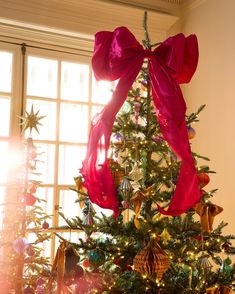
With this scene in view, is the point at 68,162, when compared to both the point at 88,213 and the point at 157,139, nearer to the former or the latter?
the point at 88,213

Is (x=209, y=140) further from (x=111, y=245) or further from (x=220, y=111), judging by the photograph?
(x=111, y=245)

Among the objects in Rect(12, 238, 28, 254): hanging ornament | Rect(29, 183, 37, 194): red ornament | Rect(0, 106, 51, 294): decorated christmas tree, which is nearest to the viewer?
Rect(12, 238, 28, 254): hanging ornament

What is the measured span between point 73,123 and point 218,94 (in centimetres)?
111

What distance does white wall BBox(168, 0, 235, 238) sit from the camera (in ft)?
8.20

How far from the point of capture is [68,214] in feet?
9.45

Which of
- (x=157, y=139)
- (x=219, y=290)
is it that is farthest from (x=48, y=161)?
(x=219, y=290)

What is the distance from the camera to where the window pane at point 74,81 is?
292 centimetres

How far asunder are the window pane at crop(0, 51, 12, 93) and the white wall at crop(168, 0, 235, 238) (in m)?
1.38

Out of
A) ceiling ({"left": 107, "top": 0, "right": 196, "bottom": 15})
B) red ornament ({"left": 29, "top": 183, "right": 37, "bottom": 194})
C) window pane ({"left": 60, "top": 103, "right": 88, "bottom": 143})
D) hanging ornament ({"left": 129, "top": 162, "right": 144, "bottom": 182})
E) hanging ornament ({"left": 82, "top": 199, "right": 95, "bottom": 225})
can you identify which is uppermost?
ceiling ({"left": 107, "top": 0, "right": 196, "bottom": 15})

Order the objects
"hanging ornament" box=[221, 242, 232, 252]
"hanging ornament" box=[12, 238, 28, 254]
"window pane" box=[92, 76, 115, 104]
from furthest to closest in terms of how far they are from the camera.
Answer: "window pane" box=[92, 76, 115, 104], "hanging ornament" box=[12, 238, 28, 254], "hanging ornament" box=[221, 242, 232, 252]

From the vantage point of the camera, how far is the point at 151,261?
152 centimetres

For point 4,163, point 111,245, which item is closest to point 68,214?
point 4,163

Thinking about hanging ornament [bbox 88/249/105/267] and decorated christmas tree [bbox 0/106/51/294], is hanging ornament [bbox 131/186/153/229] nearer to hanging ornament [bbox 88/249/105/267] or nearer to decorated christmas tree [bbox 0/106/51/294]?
hanging ornament [bbox 88/249/105/267]

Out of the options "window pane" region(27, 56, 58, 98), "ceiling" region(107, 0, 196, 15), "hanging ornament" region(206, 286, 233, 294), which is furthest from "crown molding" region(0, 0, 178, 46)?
"hanging ornament" region(206, 286, 233, 294)
